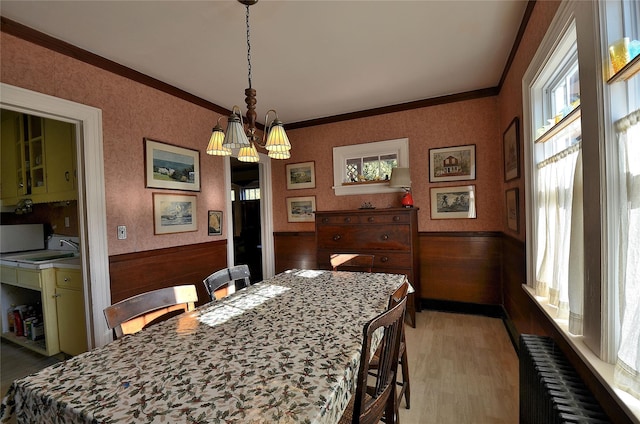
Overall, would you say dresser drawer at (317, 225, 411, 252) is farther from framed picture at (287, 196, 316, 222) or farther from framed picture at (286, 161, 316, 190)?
framed picture at (286, 161, 316, 190)

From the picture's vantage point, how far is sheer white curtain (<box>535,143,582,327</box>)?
1297 millimetres

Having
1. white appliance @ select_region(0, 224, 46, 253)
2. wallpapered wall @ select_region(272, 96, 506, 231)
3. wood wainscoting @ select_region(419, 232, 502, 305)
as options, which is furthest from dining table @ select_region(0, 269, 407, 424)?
white appliance @ select_region(0, 224, 46, 253)

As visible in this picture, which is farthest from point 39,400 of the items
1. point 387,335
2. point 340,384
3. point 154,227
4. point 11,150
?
point 11,150

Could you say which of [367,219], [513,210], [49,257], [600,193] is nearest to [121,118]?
[49,257]

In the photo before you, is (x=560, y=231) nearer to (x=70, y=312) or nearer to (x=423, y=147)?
(x=423, y=147)

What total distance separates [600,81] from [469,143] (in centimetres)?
249

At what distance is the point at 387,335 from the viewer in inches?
42.0

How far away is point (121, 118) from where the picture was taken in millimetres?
2477

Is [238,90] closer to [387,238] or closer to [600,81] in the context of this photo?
[387,238]

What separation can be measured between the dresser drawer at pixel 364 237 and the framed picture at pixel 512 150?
3.72ft

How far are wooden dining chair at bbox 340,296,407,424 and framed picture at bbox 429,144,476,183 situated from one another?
274 centimetres

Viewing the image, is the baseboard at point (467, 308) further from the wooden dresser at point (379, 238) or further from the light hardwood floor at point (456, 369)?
the wooden dresser at point (379, 238)

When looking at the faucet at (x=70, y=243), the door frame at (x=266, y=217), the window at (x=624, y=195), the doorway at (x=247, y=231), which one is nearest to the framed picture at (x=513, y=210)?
the window at (x=624, y=195)

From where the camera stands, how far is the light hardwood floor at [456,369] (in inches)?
70.6
